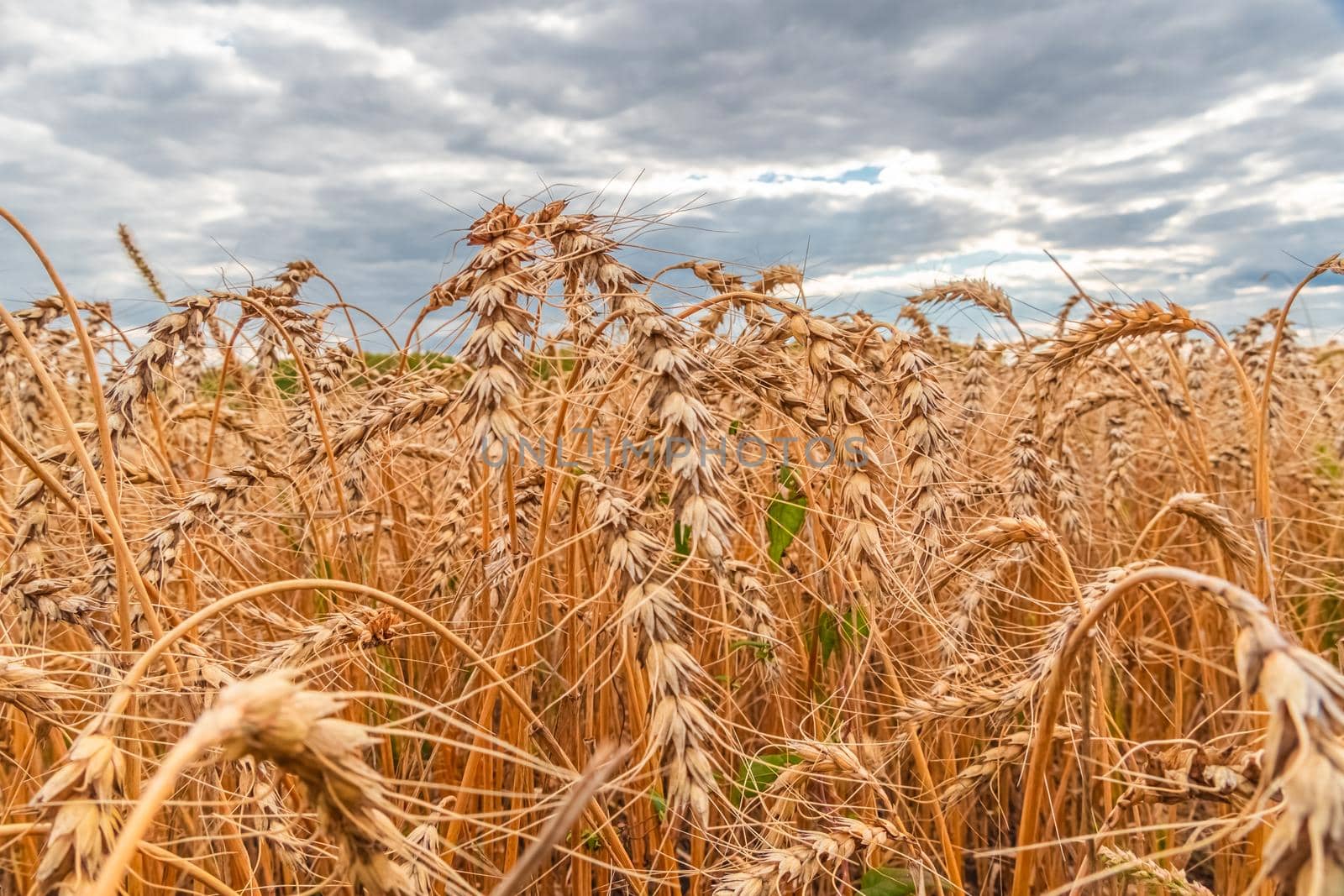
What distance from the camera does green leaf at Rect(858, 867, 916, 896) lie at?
1.63 m

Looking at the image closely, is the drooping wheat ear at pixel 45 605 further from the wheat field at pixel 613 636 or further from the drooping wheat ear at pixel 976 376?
the drooping wheat ear at pixel 976 376

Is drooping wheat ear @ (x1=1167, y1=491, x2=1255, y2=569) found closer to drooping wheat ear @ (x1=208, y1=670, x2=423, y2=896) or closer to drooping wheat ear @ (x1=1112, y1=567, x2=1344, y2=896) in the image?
drooping wheat ear @ (x1=1112, y1=567, x2=1344, y2=896)

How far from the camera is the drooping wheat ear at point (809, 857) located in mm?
1340

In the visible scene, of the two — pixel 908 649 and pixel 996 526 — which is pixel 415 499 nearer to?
pixel 908 649

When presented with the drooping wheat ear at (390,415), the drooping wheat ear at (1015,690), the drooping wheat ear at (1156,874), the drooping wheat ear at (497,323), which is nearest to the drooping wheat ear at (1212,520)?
the drooping wheat ear at (1015,690)

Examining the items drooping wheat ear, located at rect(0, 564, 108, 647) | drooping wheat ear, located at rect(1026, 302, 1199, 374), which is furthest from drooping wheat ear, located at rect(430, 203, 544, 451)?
drooping wheat ear, located at rect(1026, 302, 1199, 374)

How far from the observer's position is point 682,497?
1.19 metres

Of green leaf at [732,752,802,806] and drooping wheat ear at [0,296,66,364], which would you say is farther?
drooping wheat ear at [0,296,66,364]

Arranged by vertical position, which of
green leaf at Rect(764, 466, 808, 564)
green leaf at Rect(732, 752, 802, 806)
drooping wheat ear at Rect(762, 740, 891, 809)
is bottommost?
green leaf at Rect(732, 752, 802, 806)

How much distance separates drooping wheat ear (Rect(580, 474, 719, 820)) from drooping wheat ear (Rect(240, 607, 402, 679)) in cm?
57

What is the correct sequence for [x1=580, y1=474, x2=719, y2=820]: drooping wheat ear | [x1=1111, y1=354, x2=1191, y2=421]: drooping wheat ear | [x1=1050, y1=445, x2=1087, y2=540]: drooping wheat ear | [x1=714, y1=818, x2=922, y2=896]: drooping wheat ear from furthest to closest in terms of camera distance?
[x1=1111, y1=354, x2=1191, y2=421]: drooping wheat ear < [x1=1050, y1=445, x2=1087, y2=540]: drooping wheat ear < [x1=714, y1=818, x2=922, y2=896]: drooping wheat ear < [x1=580, y1=474, x2=719, y2=820]: drooping wheat ear

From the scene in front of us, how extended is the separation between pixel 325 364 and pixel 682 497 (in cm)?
169

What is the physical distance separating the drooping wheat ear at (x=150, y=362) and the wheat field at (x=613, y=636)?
0.01 m

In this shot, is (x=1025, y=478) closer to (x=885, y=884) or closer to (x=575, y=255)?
(x=885, y=884)
